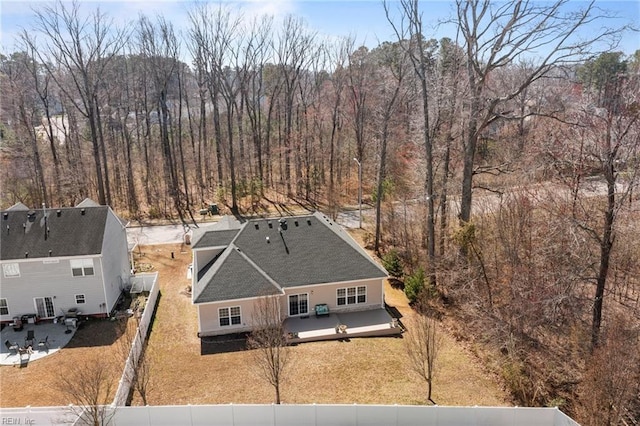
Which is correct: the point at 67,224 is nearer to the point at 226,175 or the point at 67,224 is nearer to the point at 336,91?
the point at 226,175

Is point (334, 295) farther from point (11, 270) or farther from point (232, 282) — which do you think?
point (11, 270)

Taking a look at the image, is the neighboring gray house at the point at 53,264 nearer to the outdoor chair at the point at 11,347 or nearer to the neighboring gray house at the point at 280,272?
the outdoor chair at the point at 11,347

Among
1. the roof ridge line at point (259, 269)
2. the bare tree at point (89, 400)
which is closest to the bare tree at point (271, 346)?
the roof ridge line at point (259, 269)

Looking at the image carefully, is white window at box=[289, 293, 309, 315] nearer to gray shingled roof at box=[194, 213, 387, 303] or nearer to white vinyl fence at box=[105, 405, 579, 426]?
gray shingled roof at box=[194, 213, 387, 303]

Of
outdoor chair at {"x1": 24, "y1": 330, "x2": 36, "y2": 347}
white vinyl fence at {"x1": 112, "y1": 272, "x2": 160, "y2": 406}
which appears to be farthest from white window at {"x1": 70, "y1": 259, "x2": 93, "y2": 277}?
white vinyl fence at {"x1": 112, "y1": 272, "x2": 160, "y2": 406}

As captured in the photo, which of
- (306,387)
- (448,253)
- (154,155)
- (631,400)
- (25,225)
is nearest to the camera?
(631,400)

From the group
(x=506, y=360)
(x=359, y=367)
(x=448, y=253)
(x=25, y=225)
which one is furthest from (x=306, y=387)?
(x=25, y=225)
